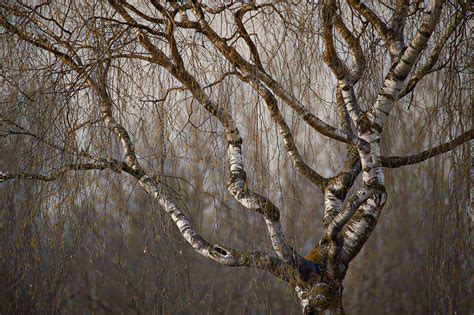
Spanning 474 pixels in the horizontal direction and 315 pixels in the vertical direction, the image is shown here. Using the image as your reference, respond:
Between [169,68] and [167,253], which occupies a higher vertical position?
[169,68]

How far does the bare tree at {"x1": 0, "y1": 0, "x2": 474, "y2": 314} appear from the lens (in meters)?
2.88

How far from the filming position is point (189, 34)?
308 cm

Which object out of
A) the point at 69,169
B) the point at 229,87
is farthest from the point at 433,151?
the point at 69,169

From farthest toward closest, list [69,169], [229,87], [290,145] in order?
[290,145] < [229,87] < [69,169]

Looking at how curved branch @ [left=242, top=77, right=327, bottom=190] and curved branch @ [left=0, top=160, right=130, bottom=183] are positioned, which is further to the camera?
curved branch @ [left=242, top=77, right=327, bottom=190]

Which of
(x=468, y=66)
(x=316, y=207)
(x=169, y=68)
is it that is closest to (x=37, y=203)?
(x=169, y=68)

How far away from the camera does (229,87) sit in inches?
118

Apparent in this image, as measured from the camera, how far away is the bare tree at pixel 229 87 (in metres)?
2.88

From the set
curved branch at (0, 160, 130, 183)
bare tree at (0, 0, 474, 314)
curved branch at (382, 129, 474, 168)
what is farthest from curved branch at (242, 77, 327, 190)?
curved branch at (0, 160, 130, 183)

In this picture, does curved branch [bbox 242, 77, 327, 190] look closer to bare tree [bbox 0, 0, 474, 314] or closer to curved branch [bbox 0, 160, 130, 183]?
bare tree [bbox 0, 0, 474, 314]

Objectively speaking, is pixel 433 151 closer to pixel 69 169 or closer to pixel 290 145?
pixel 290 145

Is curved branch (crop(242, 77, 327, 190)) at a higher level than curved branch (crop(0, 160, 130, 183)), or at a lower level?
higher

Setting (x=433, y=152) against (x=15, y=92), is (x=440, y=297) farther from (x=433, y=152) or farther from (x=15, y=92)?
(x=15, y=92)

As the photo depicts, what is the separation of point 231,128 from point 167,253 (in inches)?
29.3
